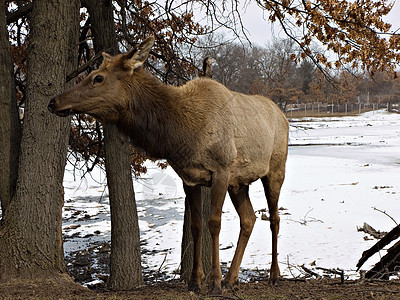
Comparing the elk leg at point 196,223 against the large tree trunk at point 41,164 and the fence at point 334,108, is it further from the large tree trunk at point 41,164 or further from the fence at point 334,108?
the fence at point 334,108

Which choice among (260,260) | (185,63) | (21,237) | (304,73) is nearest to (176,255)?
(260,260)

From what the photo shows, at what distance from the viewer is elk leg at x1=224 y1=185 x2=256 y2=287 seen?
18.3 feet

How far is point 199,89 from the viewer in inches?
213

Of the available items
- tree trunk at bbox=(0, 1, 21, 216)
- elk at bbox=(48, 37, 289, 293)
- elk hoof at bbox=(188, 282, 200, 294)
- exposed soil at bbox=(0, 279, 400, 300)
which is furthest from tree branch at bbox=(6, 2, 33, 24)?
elk hoof at bbox=(188, 282, 200, 294)

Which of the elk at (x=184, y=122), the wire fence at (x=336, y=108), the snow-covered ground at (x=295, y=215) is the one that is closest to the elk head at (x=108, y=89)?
the elk at (x=184, y=122)

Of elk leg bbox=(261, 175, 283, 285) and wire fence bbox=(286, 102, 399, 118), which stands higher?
wire fence bbox=(286, 102, 399, 118)

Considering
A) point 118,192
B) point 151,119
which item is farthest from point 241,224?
point 118,192

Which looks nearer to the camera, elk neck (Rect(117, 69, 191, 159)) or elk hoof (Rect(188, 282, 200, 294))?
elk neck (Rect(117, 69, 191, 159))

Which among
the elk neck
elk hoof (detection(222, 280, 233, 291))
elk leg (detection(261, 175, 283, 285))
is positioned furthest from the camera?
elk leg (detection(261, 175, 283, 285))

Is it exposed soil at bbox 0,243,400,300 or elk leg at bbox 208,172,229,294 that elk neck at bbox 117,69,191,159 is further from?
exposed soil at bbox 0,243,400,300

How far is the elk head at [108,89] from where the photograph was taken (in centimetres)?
470

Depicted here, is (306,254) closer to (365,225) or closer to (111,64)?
(365,225)

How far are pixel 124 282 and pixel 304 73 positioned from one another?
1730 inches

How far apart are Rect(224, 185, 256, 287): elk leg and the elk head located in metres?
1.81
